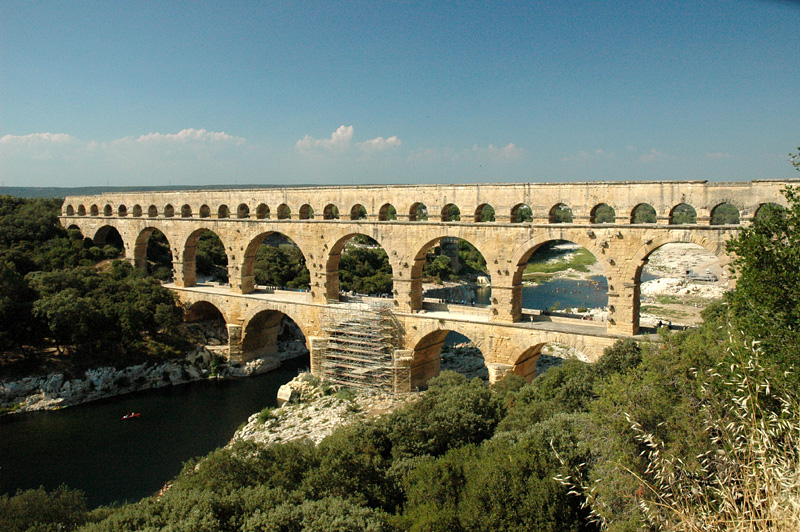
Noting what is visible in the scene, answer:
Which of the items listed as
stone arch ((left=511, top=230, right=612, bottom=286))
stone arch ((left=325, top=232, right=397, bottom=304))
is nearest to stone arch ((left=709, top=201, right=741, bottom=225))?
stone arch ((left=511, top=230, right=612, bottom=286))

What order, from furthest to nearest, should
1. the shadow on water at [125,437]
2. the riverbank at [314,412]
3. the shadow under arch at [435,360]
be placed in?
the shadow under arch at [435,360], the riverbank at [314,412], the shadow on water at [125,437]

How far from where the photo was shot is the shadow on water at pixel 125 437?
48.7 ft

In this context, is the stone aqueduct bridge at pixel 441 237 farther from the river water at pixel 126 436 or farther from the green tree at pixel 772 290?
the green tree at pixel 772 290

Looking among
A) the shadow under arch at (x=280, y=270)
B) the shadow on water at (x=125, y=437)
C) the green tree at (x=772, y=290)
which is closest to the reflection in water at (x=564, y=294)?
the shadow under arch at (x=280, y=270)

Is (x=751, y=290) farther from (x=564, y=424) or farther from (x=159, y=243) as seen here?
(x=159, y=243)

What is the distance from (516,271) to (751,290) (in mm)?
8430

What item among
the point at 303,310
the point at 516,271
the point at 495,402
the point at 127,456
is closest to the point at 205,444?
the point at 127,456

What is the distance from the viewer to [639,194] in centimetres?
1465

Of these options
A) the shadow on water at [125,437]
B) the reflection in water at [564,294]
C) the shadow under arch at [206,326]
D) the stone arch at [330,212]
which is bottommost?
the shadow on water at [125,437]

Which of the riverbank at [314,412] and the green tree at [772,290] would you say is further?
the riverbank at [314,412]

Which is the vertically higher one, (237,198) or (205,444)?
(237,198)

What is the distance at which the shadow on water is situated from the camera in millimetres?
14844

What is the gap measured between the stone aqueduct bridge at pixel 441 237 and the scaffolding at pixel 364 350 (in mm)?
Answer: 455

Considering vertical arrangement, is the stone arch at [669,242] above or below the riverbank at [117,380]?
above
